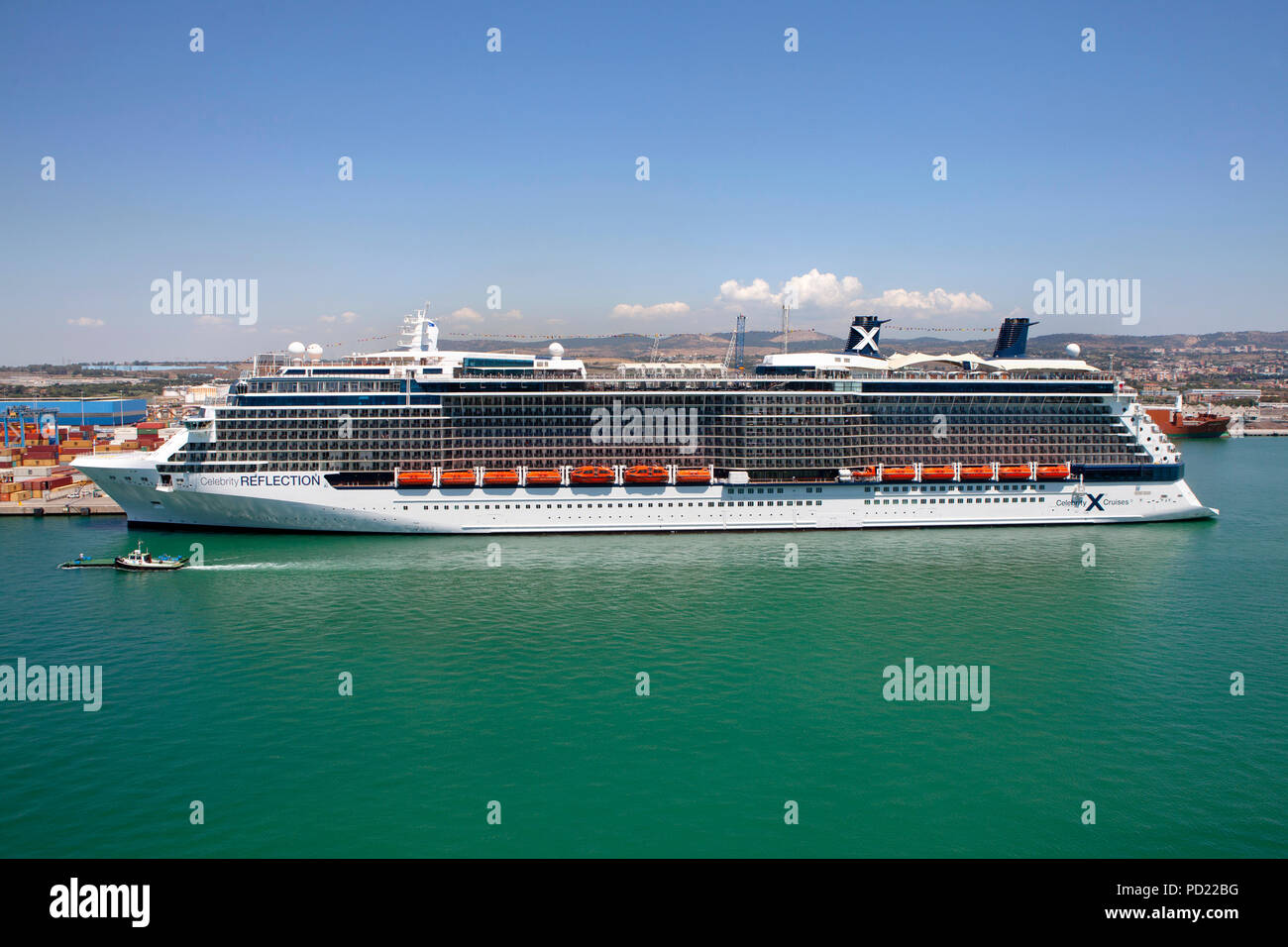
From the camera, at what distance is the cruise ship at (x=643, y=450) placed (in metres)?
42.5

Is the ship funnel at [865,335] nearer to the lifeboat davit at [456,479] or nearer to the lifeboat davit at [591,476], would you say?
the lifeboat davit at [591,476]

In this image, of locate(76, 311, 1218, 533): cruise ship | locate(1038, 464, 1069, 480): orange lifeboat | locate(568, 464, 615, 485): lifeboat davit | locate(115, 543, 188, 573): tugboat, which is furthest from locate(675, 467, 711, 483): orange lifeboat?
locate(115, 543, 188, 573): tugboat

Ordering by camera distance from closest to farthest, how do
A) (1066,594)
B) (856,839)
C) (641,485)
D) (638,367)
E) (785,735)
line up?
(856,839), (785,735), (1066,594), (641,485), (638,367)

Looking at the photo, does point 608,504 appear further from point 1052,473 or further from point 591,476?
point 1052,473

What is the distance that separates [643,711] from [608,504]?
73.4ft

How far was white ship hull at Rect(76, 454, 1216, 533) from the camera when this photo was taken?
42094mm

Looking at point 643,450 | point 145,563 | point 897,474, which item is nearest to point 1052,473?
point 897,474

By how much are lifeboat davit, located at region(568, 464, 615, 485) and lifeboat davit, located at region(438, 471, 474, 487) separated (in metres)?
5.52

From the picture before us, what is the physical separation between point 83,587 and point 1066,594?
4249 cm

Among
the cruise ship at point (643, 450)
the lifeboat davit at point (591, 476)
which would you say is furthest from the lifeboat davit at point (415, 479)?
the lifeboat davit at point (591, 476)

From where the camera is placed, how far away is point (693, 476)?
43906mm
